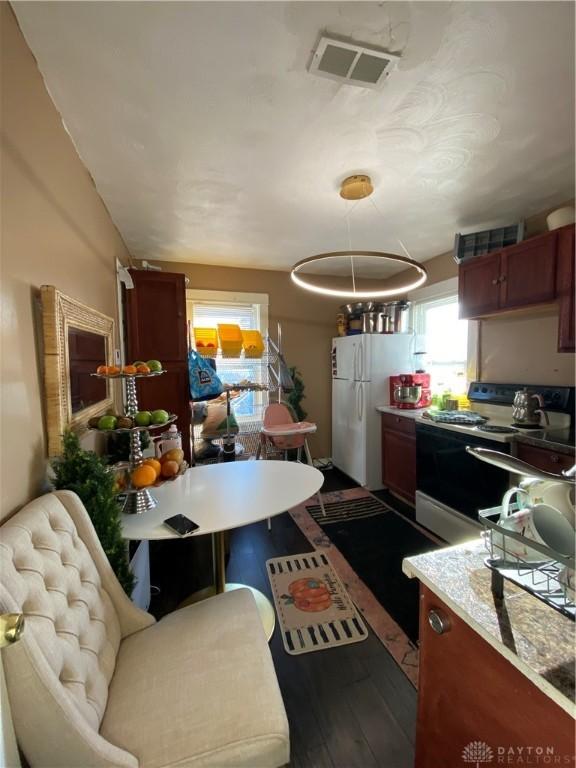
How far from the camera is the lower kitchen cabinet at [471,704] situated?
1.77 ft

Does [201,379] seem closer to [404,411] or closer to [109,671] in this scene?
[404,411]

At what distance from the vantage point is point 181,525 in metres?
1.21

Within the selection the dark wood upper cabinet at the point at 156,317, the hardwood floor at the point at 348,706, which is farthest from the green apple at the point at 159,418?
the dark wood upper cabinet at the point at 156,317

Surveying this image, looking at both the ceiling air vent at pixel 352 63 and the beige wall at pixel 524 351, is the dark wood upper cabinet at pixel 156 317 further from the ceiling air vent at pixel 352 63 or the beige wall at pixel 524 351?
the beige wall at pixel 524 351

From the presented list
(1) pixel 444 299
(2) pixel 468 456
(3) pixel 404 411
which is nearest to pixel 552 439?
(2) pixel 468 456

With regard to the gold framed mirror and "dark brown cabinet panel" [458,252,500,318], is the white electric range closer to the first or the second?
"dark brown cabinet panel" [458,252,500,318]

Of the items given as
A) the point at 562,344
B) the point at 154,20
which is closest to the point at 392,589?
the point at 562,344

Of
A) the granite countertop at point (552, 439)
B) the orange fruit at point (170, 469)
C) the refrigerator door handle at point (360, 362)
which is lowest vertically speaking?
the orange fruit at point (170, 469)

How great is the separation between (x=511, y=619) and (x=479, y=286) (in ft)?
8.04

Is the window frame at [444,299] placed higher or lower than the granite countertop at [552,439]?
higher

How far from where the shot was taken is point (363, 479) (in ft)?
10.7

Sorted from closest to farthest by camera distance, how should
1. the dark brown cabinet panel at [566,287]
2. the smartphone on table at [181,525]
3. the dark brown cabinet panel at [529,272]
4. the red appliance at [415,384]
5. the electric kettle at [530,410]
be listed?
the smartphone on table at [181,525], the dark brown cabinet panel at [566,287], the dark brown cabinet panel at [529,272], the electric kettle at [530,410], the red appliance at [415,384]

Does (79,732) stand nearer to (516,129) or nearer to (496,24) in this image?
(496,24)

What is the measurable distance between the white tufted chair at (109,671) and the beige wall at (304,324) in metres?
2.96
